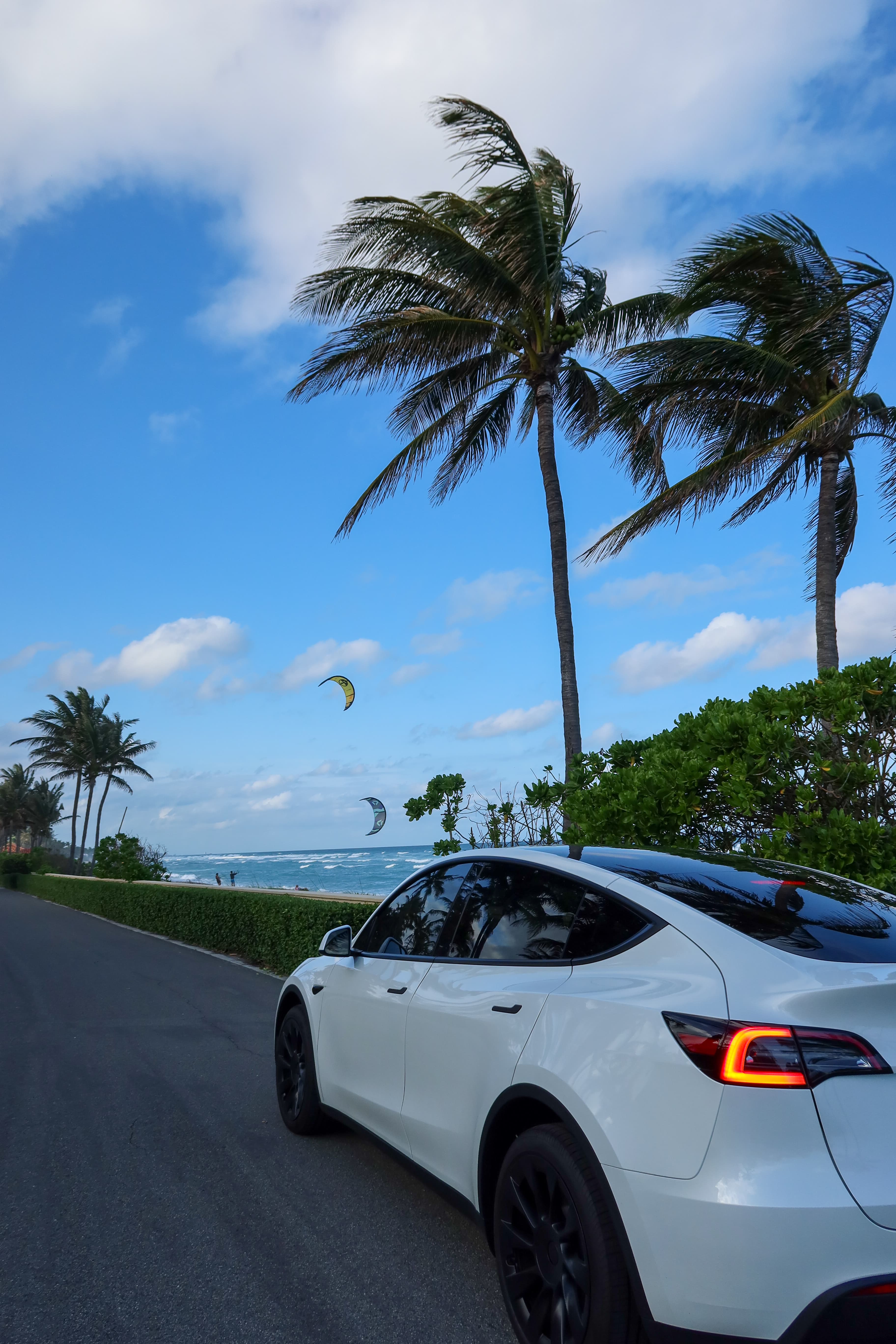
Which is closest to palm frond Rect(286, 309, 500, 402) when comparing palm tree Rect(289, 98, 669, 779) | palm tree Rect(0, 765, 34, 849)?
palm tree Rect(289, 98, 669, 779)

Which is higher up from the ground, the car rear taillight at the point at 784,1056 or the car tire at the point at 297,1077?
Result: the car rear taillight at the point at 784,1056

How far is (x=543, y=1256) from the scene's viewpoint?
2.81 metres

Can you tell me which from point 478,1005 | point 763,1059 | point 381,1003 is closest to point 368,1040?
point 381,1003

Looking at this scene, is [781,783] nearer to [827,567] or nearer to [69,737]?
[827,567]

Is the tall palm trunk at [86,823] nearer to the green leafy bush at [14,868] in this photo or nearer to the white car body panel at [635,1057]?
the green leafy bush at [14,868]

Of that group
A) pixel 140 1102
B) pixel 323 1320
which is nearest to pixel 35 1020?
pixel 140 1102

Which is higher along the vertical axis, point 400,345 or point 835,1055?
point 400,345

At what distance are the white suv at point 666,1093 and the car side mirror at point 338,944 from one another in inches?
35.0

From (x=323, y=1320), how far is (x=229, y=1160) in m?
1.85

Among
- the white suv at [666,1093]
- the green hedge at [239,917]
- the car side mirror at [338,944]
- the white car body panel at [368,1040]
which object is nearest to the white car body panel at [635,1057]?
the white suv at [666,1093]

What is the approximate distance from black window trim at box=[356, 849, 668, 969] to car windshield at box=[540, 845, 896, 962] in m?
0.11

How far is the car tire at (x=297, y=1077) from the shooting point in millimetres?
5059

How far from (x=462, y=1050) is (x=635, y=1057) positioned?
3.20ft

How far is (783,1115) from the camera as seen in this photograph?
7.50 feet
